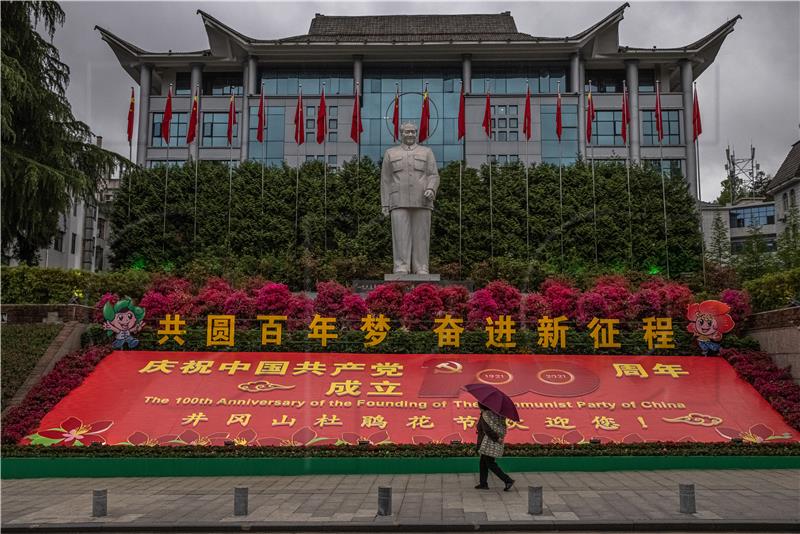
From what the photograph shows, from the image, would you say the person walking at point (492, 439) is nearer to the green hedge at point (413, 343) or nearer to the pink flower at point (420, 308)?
the green hedge at point (413, 343)

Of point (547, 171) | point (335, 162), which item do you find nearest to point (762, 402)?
point (547, 171)

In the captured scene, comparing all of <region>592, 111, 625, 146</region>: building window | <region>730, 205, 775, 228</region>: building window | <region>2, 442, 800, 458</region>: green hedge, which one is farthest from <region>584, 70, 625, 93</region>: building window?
<region>2, 442, 800, 458</region>: green hedge

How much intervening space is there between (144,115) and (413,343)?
2489 cm

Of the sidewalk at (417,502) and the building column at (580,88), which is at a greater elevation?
the building column at (580,88)

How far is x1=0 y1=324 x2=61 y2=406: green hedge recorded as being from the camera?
31.4ft

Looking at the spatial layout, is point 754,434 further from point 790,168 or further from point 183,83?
point 183,83

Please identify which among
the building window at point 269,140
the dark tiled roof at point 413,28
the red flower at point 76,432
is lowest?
the red flower at point 76,432

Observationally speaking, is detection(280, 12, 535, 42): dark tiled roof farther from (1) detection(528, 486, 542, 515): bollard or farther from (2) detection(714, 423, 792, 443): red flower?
(1) detection(528, 486, 542, 515): bollard

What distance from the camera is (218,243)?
959 inches

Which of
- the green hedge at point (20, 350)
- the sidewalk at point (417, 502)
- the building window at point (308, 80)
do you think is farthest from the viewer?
the building window at point (308, 80)

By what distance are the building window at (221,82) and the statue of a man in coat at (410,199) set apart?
71.3 ft

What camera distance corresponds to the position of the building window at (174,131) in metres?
31.7

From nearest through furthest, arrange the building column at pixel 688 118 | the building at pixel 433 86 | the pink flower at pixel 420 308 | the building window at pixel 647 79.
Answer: the pink flower at pixel 420 308
the building column at pixel 688 118
the building at pixel 433 86
the building window at pixel 647 79

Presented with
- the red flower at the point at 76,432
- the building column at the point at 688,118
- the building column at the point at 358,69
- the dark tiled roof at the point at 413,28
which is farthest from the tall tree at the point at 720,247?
the red flower at the point at 76,432
